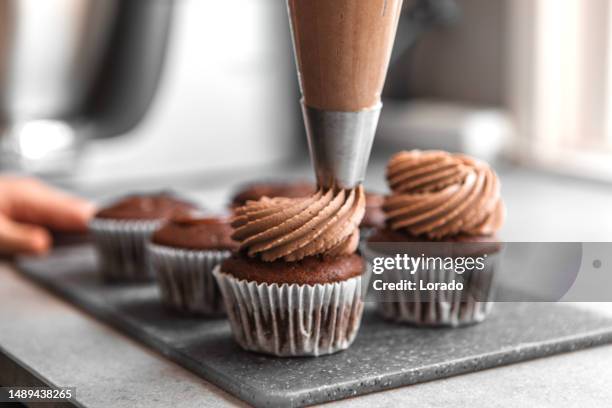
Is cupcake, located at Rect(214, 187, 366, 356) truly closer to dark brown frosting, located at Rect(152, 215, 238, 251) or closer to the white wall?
dark brown frosting, located at Rect(152, 215, 238, 251)

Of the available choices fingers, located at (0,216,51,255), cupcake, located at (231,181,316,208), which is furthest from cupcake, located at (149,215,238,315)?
fingers, located at (0,216,51,255)

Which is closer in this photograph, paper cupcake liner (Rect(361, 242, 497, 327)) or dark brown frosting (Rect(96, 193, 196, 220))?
paper cupcake liner (Rect(361, 242, 497, 327))

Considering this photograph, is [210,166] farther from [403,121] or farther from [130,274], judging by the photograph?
[130,274]

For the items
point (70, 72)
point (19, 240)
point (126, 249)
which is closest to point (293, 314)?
point (126, 249)

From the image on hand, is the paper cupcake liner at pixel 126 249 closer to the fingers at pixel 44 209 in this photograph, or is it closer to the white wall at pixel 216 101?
the fingers at pixel 44 209

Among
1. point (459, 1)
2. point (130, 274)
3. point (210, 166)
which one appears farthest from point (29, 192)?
point (459, 1)

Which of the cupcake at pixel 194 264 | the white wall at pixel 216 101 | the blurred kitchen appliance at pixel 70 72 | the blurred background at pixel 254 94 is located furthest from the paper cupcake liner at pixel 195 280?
the white wall at pixel 216 101

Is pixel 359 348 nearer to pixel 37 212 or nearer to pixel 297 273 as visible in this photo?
pixel 297 273
